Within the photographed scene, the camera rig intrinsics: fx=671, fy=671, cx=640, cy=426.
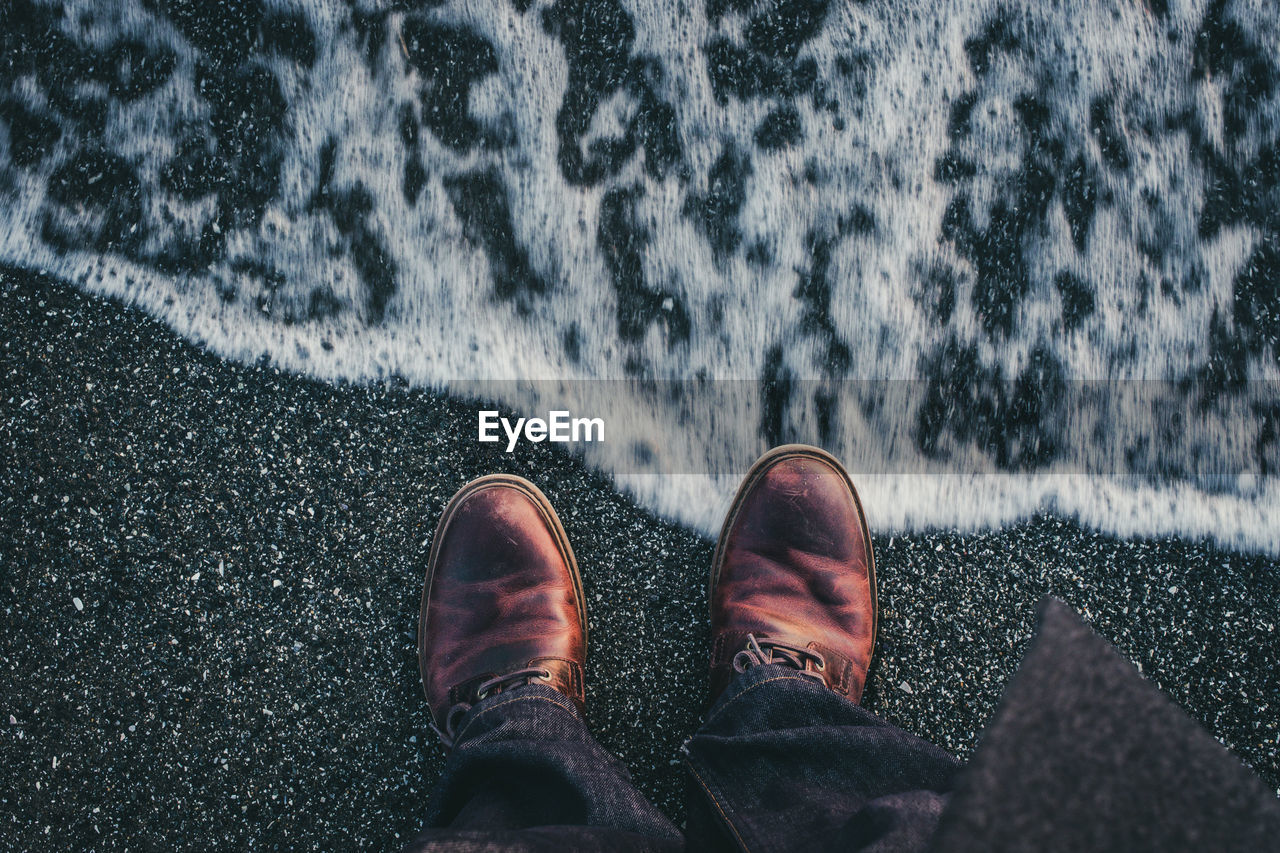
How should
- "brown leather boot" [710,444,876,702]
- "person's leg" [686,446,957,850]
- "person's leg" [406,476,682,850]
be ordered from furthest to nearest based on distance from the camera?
"brown leather boot" [710,444,876,702] → "person's leg" [406,476,682,850] → "person's leg" [686,446,957,850]

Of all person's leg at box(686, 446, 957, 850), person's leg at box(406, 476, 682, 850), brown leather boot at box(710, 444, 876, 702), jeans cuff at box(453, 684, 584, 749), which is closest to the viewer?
person's leg at box(686, 446, 957, 850)

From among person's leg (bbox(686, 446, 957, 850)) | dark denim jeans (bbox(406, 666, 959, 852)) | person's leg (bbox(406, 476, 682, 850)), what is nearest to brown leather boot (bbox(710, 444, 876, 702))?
person's leg (bbox(686, 446, 957, 850))

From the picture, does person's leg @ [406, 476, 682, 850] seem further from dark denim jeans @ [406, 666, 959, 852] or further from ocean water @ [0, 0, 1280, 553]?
ocean water @ [0, 0, 1280, 553]

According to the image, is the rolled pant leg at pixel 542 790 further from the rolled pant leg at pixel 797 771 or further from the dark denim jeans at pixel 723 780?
the rolled pant leg at pixel 797 771

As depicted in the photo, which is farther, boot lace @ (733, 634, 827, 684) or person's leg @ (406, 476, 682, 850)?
boot lace @ (733, 634, 827, 684)

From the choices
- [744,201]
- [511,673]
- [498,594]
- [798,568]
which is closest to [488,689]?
[511,673]

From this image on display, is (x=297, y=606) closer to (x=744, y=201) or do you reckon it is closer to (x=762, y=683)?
(x=762, y=683)

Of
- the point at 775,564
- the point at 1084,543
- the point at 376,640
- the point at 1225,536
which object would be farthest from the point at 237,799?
the point at 1225,536

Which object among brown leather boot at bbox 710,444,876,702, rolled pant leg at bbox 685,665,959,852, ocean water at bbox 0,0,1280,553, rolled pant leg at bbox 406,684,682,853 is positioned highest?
ocean water at bbox 0,0,1280,553
